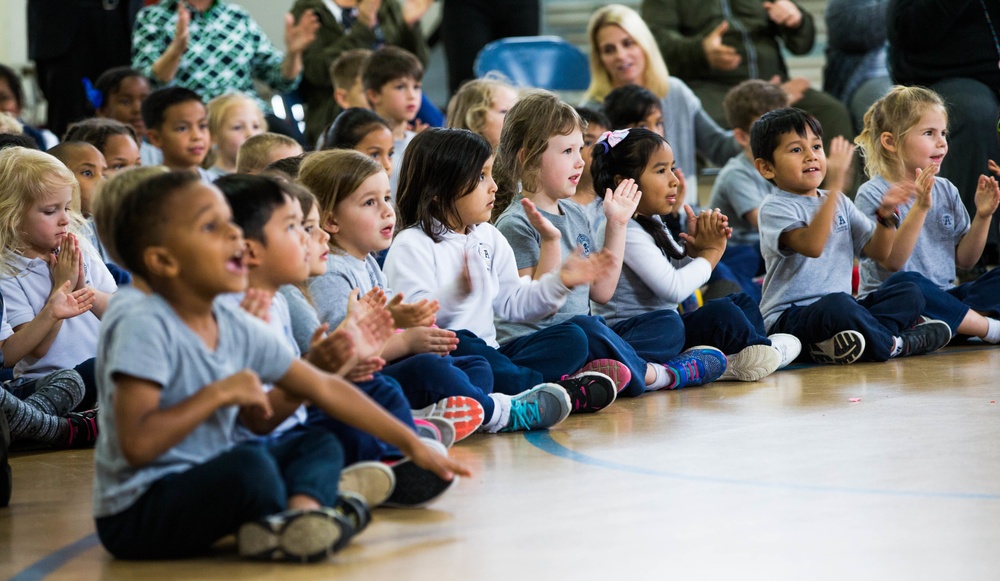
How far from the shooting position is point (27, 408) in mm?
2783

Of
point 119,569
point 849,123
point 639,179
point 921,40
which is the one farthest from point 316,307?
point 849,123

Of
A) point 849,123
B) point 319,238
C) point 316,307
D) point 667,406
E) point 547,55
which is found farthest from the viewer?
point 547,55

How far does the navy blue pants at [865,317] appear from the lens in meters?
3.67

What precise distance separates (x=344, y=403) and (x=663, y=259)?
167cm

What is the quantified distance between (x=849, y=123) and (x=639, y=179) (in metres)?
2.55

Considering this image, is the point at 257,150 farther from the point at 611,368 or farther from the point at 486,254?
the point at 611,368

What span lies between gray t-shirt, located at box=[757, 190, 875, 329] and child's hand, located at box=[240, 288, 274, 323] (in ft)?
6.85

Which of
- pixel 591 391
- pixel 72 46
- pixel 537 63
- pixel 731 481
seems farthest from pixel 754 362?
pixel 72 46

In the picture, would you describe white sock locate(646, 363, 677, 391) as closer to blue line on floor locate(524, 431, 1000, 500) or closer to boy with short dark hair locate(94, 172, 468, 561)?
blue line on floor locate(524, 431, 1000, 500)

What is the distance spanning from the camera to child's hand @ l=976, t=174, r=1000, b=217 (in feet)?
12.8

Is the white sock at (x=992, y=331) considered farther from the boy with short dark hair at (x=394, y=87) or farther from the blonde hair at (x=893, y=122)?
the boy with short dark hair at (x=394, y=87)

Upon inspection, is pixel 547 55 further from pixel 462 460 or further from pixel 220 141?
pixel 462 460

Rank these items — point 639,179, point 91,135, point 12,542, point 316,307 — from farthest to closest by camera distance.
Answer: point 91,135 < point 639,179 < point 316,307 < point 12,542

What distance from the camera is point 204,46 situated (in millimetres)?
5582
